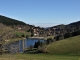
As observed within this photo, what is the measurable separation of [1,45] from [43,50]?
41.3 metres

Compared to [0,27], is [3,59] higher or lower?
lower

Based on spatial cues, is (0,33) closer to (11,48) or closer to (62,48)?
(11,48)

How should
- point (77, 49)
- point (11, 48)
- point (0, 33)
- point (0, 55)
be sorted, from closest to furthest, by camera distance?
point (0, 33) < point (11, 48) < point (0, 55) < point (77, 49)

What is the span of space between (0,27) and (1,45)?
2304 mm

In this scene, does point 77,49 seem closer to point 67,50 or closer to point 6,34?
point 67,50

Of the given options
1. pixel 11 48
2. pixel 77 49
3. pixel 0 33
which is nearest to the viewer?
pixel 0 33

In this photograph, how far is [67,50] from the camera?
6359 cm

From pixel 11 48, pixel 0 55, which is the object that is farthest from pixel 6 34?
pixel 0 55

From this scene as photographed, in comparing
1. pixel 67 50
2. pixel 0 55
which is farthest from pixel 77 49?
pixel 0 55

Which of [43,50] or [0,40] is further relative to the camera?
[43,50]

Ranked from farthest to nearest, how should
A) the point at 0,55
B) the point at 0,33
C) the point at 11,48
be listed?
the point at 0,55
the point at 11,48
the point at 0,33

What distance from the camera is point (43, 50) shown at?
66.1 metres

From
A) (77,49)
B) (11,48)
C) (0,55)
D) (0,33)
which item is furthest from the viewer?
(77,49)

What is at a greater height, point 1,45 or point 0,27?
point 0,27
